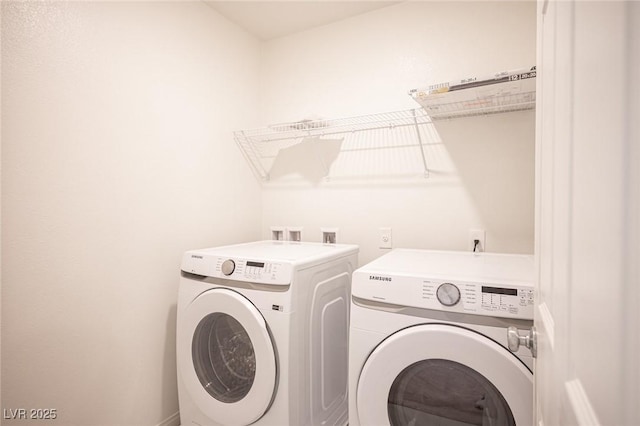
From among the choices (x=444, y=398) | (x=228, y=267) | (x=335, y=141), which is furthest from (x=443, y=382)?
(x=335, y=141)

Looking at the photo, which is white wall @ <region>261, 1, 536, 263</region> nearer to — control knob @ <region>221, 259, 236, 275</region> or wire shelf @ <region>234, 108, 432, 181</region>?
wire shelf @ <region>234, 108, 432, 181</region>

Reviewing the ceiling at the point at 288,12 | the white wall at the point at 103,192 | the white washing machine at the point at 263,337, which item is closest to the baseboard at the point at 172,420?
the white wall at the point at 103,192

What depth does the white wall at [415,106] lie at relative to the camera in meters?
1.74

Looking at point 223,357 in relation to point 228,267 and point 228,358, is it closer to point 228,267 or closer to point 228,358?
point 228,358

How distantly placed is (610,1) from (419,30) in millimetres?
1901

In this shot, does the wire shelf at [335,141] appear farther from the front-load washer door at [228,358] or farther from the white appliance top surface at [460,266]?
the front-load washer door at [228,358]

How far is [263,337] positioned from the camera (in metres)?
1.39

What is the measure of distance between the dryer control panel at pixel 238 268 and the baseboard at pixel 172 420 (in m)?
0.86

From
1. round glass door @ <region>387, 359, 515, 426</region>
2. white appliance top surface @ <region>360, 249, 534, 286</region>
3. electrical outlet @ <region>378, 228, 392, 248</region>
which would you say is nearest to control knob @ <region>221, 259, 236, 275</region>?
white appliance top surface @ <region>360, 249, 534, 286</region>

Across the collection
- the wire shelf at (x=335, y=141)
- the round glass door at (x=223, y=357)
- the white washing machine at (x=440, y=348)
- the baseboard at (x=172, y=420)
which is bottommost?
the baseboard at (x=172, y=420)

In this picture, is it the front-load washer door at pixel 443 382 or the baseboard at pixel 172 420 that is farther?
the baseboard at pixel 172 420

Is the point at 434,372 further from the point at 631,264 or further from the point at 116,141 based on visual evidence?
the point at 116,141

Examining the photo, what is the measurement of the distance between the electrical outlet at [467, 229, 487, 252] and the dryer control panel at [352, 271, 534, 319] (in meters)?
0.77

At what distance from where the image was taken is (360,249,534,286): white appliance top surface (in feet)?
3.82
